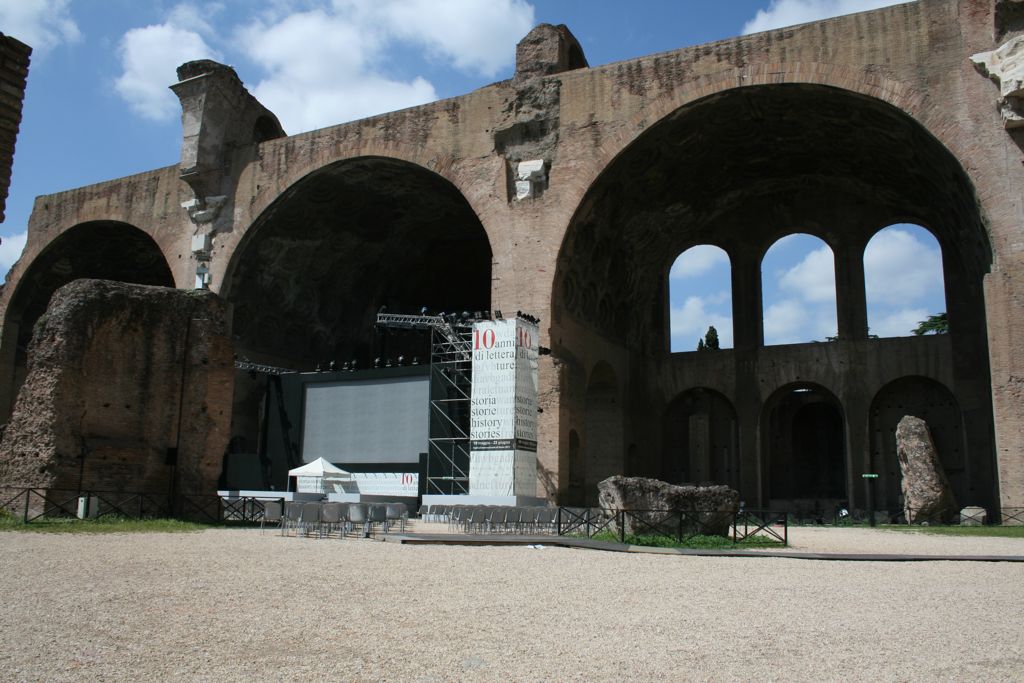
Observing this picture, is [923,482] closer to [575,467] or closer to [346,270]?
[575,467]

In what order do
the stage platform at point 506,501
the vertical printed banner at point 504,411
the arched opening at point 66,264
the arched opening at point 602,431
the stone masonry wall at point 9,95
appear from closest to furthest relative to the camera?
1. the stone masonry wall at point 9,95
2. the stage platform at point 506,501
3. the vertical printed banner at point 504,411
4. the arched opening at point 602,431
5. the arched opening at point 66,264

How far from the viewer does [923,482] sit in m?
18.0

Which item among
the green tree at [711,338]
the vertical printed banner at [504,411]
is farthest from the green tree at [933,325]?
the vertical printed banner at [504,411]

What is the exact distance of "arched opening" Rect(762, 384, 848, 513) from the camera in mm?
28719

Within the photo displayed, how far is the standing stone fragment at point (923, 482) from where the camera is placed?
17906mm

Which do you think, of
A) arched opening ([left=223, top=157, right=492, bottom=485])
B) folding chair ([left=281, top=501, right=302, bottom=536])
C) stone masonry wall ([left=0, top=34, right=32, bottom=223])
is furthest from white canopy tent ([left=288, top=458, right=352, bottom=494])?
stone masonry wall ([left=0, top=34, right=32, bottom=223])

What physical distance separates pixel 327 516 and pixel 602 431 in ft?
40.1

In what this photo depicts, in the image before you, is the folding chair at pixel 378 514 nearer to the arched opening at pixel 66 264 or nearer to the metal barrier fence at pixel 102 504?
the metal barrier fence at pixel 102 504

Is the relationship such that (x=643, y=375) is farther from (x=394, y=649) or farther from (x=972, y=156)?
(x=394, y=649)

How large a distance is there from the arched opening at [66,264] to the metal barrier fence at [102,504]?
49.2 ft

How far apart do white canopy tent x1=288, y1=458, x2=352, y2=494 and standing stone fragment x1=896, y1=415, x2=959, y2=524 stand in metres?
12.5

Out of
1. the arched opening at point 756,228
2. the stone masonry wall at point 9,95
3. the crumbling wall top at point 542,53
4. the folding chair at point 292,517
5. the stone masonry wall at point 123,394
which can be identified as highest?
the crumbling wall top at point 542,53

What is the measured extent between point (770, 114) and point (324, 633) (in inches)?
658

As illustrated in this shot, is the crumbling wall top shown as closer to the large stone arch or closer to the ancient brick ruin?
the ancient brick ruin
